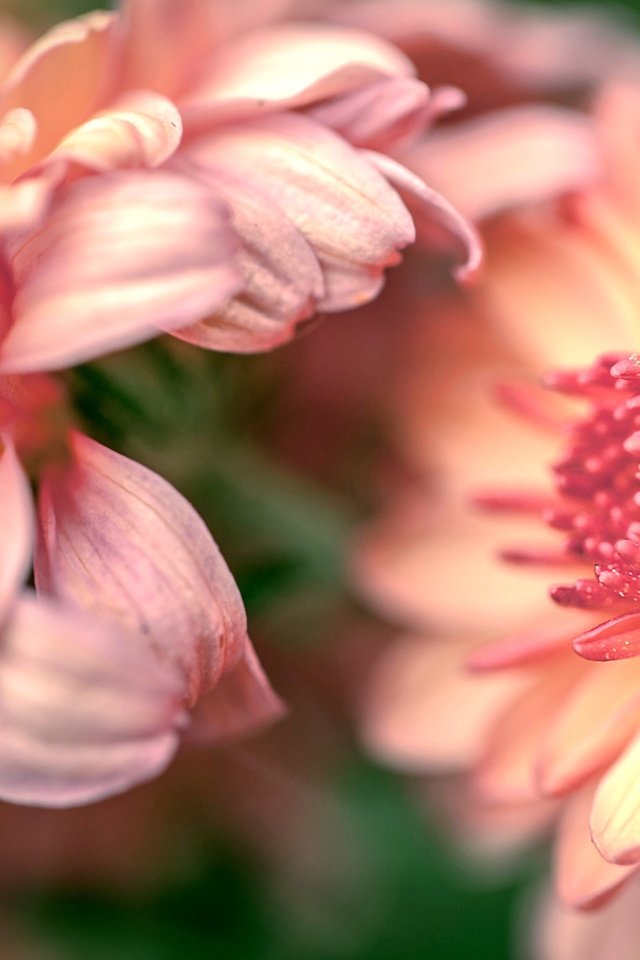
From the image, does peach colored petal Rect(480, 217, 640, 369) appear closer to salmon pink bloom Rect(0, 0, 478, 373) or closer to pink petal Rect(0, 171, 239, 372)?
salmon pink bloom Rect(0, 0, 478, 373)

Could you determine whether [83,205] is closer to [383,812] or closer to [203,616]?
[203,616]

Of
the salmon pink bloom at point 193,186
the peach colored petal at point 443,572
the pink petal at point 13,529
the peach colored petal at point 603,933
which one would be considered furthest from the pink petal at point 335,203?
the peach colored petal at point 603,933

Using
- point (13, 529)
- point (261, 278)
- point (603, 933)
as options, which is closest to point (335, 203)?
point (261, 278)

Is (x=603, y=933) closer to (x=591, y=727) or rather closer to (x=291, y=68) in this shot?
(x=591, y=727)

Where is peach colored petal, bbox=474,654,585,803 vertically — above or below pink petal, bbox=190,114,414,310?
below

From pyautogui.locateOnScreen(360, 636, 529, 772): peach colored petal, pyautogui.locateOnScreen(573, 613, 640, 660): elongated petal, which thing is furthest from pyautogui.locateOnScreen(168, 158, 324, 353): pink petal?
pyautogui.locateOnScreen(360, 636, 529, 772): peach colored petal

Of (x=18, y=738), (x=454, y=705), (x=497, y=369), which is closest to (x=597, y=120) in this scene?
(x=497, y=369)
